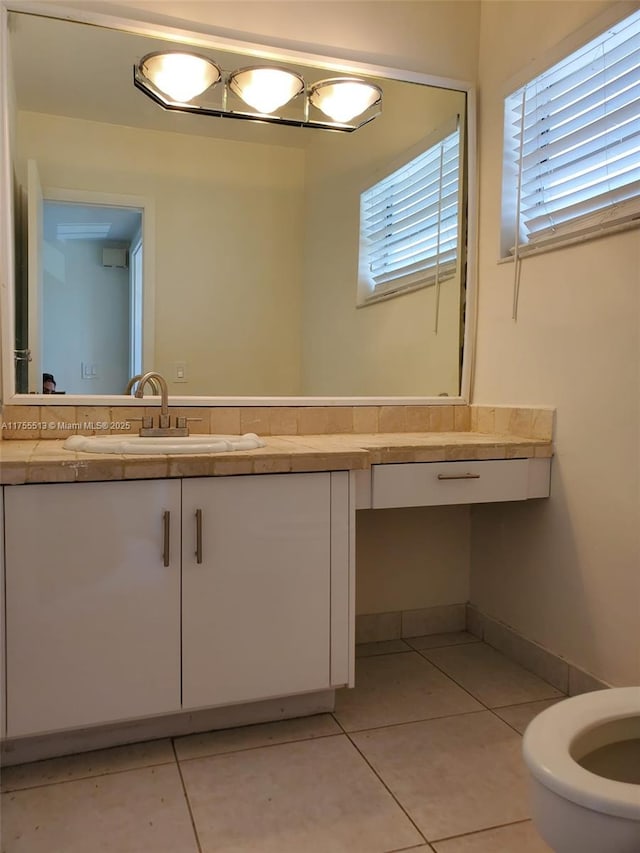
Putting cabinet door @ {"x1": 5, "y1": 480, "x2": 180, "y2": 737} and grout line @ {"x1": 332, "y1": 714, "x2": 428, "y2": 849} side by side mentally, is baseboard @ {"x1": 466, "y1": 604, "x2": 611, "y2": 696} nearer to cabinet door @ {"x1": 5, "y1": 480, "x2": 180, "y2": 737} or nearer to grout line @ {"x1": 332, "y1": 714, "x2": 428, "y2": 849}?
grout line @ {"x1": 332, "y1": 714, "x2": 428, "y2": 849}

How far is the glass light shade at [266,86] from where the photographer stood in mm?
2109

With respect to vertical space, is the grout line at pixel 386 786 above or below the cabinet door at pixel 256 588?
below

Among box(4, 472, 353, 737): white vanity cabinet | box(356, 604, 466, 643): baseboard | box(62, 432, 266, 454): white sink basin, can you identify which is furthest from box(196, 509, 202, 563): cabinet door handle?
box(356, 604, 466, 643): baseboard

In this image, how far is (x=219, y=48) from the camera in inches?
81.8

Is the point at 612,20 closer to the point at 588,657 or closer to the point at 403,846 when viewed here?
the point at 588,657

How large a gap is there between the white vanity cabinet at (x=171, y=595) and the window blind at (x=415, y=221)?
1.01 metres

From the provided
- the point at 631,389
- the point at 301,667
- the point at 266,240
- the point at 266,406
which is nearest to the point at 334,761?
the point at 301,667

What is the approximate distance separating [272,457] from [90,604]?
21.9 inches

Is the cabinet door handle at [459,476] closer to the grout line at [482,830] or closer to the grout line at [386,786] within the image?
the grout line at [386,786]

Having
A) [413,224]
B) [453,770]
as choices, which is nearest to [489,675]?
[453,770]

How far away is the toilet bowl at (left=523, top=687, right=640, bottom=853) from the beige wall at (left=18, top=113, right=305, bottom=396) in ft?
4.54

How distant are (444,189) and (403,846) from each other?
208 cm

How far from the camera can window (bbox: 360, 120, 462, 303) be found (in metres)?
2.41

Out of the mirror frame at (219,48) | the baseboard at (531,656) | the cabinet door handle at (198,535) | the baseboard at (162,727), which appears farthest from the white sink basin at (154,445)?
the baseboard at (531,656)
